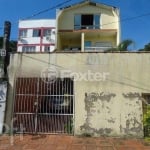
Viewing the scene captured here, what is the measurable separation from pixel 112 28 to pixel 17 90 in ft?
46.3

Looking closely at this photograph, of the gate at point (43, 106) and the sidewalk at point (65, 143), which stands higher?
the gate at point (43, 106)

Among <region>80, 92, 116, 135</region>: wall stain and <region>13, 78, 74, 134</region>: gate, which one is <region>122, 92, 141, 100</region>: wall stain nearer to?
<region>80, 92, 116, 135</region>: wall stain

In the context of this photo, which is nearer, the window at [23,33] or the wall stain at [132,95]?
the wall stain at [132,95]

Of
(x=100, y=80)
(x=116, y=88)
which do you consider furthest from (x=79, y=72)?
(x=116, y=88)

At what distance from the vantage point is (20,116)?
10.7m

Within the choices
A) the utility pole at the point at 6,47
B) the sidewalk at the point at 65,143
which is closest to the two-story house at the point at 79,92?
the utility pole at the point at 6,47

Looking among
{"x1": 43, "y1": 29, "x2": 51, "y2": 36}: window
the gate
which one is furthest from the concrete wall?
{"x1": 43, "y1": 29, "x2": 51, "y2": 36}: window

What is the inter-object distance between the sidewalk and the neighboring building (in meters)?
25.4

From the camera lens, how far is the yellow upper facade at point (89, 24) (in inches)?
893

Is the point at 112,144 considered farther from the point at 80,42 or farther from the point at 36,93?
the point at 80,42

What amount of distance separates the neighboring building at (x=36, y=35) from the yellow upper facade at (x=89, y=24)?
38.0ft

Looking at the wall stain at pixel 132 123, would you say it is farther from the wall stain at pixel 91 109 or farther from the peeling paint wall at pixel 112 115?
the wall stain at pixel 91 109

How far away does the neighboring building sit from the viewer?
34.8 metres

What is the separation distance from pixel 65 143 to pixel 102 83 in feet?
9.95
